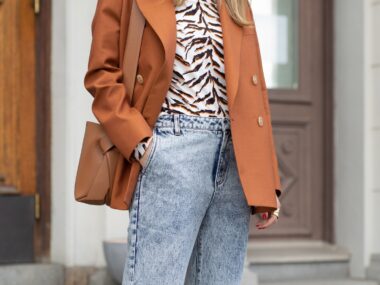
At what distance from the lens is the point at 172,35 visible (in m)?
2.32

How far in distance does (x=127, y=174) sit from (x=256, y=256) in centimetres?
318

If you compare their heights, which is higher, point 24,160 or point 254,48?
point 254,48

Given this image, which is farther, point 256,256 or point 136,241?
point 256,256

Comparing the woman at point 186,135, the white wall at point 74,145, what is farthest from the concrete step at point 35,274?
the woman at point 186,135

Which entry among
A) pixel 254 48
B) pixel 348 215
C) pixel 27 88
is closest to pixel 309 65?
pixel 348 215

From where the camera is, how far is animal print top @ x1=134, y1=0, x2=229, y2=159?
234 cm

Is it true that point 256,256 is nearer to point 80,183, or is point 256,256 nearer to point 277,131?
point 277,131

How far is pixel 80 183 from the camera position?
2.35m

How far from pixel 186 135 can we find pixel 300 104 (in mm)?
3540

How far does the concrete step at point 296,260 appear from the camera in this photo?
5.39 metres

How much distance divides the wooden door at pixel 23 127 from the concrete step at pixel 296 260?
1.35 metres

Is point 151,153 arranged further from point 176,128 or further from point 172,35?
point 172,35

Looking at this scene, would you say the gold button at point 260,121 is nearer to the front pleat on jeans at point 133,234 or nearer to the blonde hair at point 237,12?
the blonde hair at point 237,12


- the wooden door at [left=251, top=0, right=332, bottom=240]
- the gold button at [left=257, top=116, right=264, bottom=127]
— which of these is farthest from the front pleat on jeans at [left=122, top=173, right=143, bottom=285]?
the wooden door at [left=251, top=0, right=332, bottom=240]
